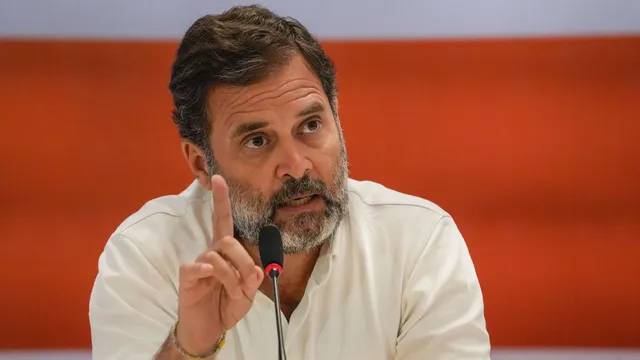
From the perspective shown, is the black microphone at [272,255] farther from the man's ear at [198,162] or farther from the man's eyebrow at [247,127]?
the man's ear at [198,162]

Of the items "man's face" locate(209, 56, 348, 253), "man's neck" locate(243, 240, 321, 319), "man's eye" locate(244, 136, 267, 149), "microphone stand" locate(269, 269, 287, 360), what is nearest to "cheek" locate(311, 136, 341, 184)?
"man's face" locate(209, 56, 348, 253)

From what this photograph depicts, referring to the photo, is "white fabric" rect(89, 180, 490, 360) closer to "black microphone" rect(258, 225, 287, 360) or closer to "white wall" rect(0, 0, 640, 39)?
"black microphone" rect(258, 225, 287, 360)

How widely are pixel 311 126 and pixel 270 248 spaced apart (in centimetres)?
52

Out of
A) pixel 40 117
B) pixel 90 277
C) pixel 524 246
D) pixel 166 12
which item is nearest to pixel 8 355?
pixel 90 277

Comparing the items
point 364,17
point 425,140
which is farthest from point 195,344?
point 364,17

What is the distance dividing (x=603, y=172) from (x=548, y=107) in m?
0.30

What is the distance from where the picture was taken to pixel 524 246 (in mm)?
2730

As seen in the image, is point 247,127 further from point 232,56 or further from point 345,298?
point 345,298

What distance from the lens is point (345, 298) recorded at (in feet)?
5.78

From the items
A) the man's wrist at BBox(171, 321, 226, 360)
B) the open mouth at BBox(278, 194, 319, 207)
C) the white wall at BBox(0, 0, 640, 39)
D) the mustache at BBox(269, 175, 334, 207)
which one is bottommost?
the man's wrist at BBox(171, 321, 226, 360)

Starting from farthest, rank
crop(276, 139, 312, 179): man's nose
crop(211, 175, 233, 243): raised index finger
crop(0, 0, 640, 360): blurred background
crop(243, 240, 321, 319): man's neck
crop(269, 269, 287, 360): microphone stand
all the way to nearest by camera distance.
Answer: crop(0, 0, 640, 360): blurred background < crop(243, 240, 321, 319): man's neck < crop(276, 139, 312, 179): man's nose < crop(211, 175, 233, 243): raised index finger < crop(269, 269, 287, 360): microphone stand

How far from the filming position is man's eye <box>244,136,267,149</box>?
1724 millimetres

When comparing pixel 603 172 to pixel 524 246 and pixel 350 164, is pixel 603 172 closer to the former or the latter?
pixel 524 246

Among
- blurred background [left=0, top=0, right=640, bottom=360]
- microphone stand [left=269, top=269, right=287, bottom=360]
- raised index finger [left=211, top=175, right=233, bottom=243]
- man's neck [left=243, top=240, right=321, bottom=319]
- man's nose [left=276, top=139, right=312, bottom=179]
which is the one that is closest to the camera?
microphone stand [left=269, top=269, right=287, bottom=360]
